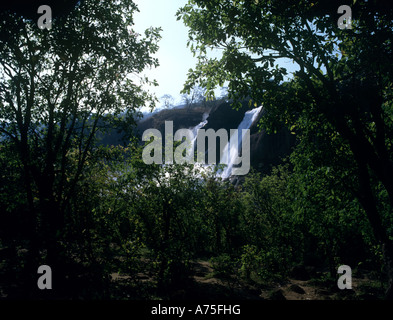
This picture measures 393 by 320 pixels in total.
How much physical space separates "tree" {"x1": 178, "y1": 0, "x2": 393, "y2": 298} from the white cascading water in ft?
181

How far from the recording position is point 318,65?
598 cm

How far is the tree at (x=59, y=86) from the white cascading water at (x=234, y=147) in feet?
173

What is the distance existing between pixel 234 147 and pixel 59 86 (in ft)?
213

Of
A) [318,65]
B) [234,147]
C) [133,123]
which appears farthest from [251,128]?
[318,65]

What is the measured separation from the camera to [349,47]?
6.09 m

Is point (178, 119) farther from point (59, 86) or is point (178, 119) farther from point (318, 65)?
point (318, 65)

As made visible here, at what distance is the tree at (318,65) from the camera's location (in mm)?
5570

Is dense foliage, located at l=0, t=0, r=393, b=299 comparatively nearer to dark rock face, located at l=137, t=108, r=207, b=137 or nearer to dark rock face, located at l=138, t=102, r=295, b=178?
dark rock face, located at l=138, t=102, r=295, b=178

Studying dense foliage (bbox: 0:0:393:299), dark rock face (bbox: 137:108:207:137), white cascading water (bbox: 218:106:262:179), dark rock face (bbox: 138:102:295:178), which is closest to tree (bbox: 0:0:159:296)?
dense foliage (bbox: 0:0:393:299)

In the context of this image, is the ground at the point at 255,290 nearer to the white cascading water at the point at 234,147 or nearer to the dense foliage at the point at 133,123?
the dense foliage at the point at 133,123

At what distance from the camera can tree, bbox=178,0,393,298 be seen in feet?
18.3

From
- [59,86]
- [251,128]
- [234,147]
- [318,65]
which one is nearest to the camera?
[318,65]
